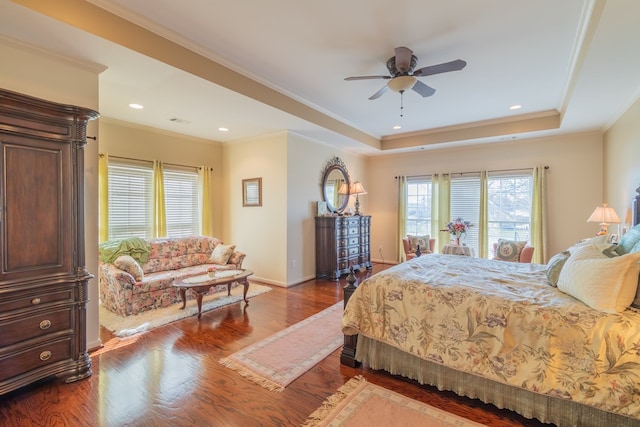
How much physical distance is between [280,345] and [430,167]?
17.3ft

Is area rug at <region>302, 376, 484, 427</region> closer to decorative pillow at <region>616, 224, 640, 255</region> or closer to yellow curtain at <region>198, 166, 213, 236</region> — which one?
decorative pillow at <region>616, 224, 640, 255</region>

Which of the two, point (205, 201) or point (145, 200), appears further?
point (205, 201)

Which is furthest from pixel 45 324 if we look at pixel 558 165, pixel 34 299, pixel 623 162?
pixel 558 165

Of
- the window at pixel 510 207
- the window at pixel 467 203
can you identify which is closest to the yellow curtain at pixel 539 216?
the window at pixel 510 207

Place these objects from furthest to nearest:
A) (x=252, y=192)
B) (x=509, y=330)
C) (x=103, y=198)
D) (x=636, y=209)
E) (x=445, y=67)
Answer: (x=252, y=192)
(x=103, y=198)
(x=636, y=209)
(x=445, y=67)
(x=509, y=330)

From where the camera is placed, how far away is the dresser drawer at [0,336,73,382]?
202 centimetres

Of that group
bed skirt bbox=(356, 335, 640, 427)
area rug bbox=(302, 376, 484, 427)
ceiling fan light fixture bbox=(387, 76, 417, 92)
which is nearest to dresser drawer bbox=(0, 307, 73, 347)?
area rug bbox=(302, 376, 484, 427)

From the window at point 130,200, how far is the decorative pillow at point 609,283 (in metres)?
5.59

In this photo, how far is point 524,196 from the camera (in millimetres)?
5625

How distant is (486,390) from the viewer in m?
2.00

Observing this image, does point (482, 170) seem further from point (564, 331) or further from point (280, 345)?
point (280, 345)

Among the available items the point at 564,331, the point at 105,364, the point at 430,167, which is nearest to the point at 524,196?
the point at 430,167

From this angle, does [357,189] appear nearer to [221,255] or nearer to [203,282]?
[221,255]

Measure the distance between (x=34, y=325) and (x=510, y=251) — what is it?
5.94 metres
